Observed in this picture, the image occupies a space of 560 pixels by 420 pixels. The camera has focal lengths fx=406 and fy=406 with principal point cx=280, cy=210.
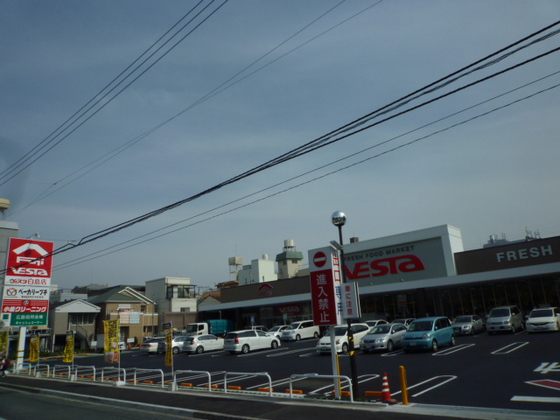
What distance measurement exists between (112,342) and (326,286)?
12.1 meters

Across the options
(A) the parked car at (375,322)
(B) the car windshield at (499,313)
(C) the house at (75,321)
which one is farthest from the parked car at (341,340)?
(C) the house at (75,321)

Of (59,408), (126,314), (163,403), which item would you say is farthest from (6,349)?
(126,314)

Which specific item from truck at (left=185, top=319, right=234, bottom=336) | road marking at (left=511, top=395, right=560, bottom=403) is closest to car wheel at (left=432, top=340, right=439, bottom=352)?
road marking at (left=511, top=395, right=560, bottom=403)

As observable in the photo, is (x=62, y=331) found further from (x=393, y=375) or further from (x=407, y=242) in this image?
(x=393, y=375)

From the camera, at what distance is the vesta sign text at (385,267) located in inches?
1411

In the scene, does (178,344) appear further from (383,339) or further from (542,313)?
(542,313)

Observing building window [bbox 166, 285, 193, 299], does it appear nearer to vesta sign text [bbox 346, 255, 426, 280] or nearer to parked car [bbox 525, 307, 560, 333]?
vesta sign text [bbox 346, 255, 426, 280]

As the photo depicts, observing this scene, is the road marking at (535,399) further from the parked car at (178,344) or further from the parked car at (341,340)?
the parked car at (178,344)

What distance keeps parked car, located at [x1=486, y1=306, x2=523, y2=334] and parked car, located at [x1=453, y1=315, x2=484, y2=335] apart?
128 cm

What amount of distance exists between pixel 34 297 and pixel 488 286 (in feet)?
115

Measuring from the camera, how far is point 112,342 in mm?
18953

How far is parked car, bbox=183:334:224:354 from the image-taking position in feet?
107

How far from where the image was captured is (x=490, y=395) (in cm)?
1088

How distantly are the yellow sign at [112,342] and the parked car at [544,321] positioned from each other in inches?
898
